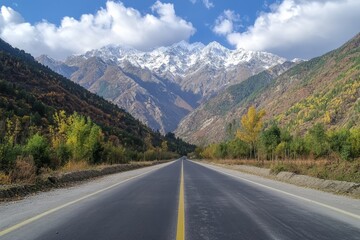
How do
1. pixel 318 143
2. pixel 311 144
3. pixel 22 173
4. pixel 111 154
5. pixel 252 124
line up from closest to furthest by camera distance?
1. pixel 22 173
2. pixel 111 154
3. pixel 318 143
4. pixel 252 124
5. pixel 311 144

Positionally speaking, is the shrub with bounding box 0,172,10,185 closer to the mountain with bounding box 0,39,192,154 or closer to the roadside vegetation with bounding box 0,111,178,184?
the roadside vegetation with bounding box 0,111,178,184

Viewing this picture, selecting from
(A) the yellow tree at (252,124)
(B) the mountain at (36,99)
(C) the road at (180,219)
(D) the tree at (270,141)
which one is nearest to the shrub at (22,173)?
(C) the road at (180,219)

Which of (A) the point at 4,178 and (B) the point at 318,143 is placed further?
(B) the point at 318,143

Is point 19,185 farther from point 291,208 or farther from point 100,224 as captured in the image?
point 291,208

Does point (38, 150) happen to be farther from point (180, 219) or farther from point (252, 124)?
point (252, 124)

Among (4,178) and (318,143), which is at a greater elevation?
(318,143)

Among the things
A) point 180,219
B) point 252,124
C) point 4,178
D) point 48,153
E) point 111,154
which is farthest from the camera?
point 252,124

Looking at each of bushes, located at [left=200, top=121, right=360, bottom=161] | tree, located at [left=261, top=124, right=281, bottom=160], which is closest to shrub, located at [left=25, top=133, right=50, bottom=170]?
bushes, located at [left=200, top=121, right=360, bottom=161]

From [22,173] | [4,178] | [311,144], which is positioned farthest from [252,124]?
[4,178]

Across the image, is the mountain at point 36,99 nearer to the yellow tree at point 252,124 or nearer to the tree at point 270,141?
the yellow tree at point 252,124

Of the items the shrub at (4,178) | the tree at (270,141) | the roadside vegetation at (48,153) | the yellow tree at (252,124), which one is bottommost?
the shrub at (4,178)

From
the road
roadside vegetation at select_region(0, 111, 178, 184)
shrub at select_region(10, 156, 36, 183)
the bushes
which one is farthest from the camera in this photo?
the bushes

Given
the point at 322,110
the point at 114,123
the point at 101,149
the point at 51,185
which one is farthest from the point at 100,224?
the point at 322,110

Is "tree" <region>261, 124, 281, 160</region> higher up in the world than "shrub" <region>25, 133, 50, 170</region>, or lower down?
higher up
